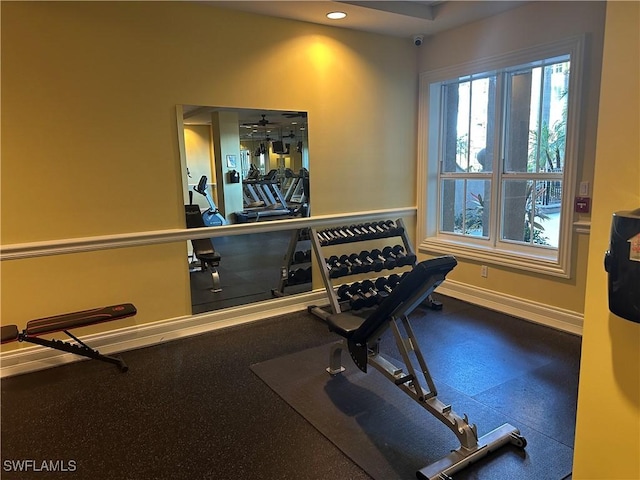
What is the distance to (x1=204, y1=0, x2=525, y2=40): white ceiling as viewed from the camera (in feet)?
11.2

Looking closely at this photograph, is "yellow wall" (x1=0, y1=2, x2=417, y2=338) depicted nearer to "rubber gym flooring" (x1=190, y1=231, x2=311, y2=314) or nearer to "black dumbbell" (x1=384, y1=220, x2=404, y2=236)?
"rubber gym flooring" (x1=190, y1=231, x2=311, y2=314)

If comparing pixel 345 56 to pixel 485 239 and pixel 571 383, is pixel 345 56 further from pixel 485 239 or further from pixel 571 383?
pixel 571 383

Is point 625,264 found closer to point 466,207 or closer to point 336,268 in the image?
point 336,268

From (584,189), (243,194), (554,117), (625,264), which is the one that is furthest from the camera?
(243,194)

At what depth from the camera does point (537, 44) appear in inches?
136

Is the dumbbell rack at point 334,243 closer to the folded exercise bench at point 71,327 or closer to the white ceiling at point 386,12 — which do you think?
the folded exercise bench at point 71,327

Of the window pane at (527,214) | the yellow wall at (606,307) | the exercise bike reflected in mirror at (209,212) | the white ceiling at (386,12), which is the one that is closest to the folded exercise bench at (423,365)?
the yellow wall at (606,307)

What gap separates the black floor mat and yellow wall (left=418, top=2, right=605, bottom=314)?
1.51 m

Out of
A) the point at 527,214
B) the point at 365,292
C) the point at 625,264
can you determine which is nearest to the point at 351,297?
the point at 365,292

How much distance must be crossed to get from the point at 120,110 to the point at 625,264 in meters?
3.15

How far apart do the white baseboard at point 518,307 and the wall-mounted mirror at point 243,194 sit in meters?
1.55

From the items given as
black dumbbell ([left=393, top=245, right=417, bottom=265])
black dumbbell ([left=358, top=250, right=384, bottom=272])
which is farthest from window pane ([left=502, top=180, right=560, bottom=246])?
black dumbbell ([left=358, top=250, right=384, bottom=272])

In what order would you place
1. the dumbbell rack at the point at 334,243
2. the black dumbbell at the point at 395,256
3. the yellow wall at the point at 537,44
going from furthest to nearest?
the black dumbbell at the point at 395,256 < the dumbbell rack at the point at 334,243 < the yellow wall at the point at 537,44

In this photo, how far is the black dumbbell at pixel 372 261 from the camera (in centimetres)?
383
